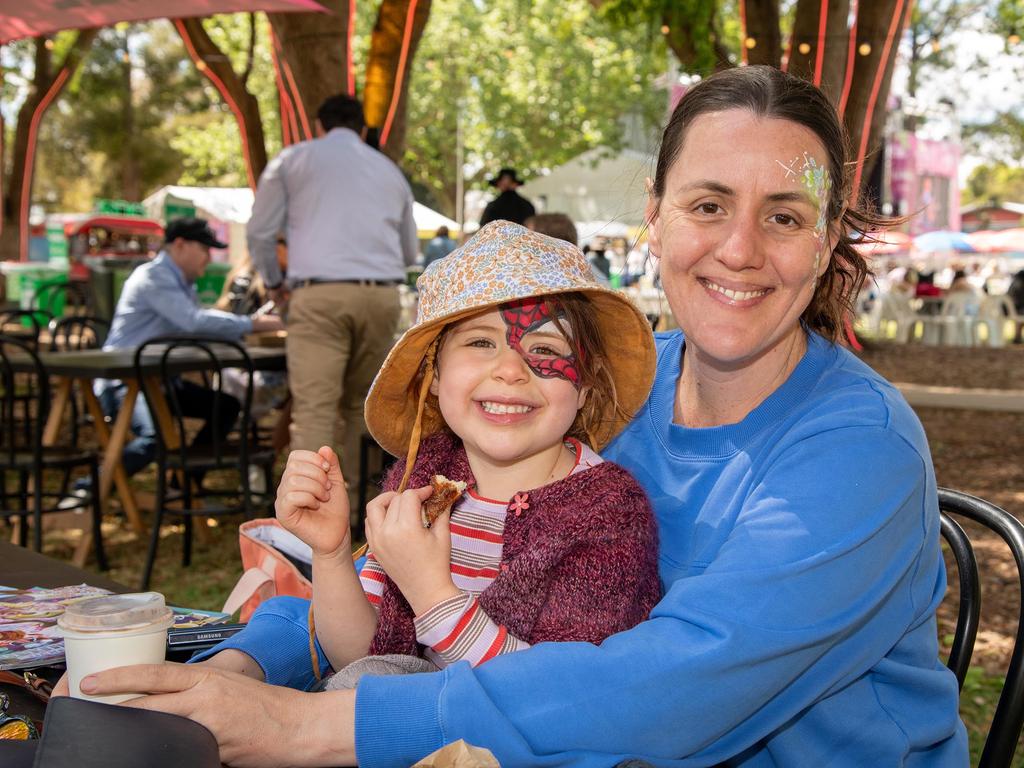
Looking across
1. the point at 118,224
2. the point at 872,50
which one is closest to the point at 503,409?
the point at 872,50

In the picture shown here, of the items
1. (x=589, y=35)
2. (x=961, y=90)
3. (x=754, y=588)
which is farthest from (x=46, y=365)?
(x=961, y=90)

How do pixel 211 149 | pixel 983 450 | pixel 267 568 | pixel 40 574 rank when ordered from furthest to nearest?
pixel 211 149 < pixel 983 450 < pixel 267 568 < pixel 40 574

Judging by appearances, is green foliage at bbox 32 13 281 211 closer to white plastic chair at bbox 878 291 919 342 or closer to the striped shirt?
white plastic chair at bbox 878 291 919 342

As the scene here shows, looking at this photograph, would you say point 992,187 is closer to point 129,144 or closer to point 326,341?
point 129,144

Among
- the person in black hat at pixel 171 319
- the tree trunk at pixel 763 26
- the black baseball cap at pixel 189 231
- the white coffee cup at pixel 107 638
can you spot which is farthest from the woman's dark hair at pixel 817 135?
the tree trunk at pixel 763 26

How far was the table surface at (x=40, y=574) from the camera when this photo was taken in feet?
6.95

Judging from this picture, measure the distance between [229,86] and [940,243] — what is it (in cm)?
1778

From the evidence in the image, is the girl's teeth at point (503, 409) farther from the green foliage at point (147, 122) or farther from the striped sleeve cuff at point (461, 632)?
the green foliage at point (147, 122)

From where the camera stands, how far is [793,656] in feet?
4.26

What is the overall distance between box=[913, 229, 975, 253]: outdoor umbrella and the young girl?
2407 centimetres

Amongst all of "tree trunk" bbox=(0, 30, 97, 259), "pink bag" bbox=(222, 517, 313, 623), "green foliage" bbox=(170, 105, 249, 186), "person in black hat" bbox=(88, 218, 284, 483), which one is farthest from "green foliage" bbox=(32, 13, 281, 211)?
"pink bag" bbox=(222, 517, 313, 623)

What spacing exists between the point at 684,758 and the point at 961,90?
4164 centimetres

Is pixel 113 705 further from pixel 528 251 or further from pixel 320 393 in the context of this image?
pixel 320 393

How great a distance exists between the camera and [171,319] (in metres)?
6.57
